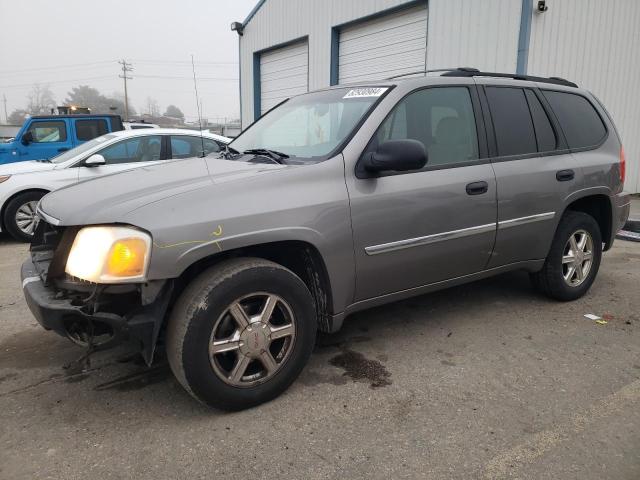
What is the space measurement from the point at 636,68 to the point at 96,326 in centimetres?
1183

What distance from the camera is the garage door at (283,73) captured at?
1430 centimetres

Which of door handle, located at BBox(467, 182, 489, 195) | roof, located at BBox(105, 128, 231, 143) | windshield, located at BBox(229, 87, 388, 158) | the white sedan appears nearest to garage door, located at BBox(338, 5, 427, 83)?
roof, located at BBox(105, 128, 231, 143)

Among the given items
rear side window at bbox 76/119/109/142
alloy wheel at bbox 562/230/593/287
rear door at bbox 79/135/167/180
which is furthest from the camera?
rear side window at bbox 76/119/109/142

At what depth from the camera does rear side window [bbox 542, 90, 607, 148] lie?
4.02 m

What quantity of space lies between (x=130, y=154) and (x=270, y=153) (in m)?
4.84

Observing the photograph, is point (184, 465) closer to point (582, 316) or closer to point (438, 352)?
point (438, 352)

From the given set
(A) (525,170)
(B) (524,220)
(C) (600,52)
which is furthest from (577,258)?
(C) (600,52)

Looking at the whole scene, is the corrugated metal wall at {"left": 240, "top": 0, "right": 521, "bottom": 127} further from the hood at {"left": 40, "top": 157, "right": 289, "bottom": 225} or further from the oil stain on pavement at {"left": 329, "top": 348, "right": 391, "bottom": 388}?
the hood at {"left": 40, "top": 157, "right": 289, "bottom": 225}

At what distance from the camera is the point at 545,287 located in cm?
416

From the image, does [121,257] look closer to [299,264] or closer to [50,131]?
[299,264]

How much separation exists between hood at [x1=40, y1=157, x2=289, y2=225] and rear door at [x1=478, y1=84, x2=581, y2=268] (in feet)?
5.52

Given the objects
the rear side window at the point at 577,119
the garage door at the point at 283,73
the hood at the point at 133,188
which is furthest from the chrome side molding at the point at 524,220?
the garage door at the point at 283,73

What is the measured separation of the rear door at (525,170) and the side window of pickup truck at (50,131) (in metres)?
9.14

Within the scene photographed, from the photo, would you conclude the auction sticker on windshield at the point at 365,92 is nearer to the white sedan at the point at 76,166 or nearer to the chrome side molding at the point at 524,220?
the chrome side molding at the point at 524,220
